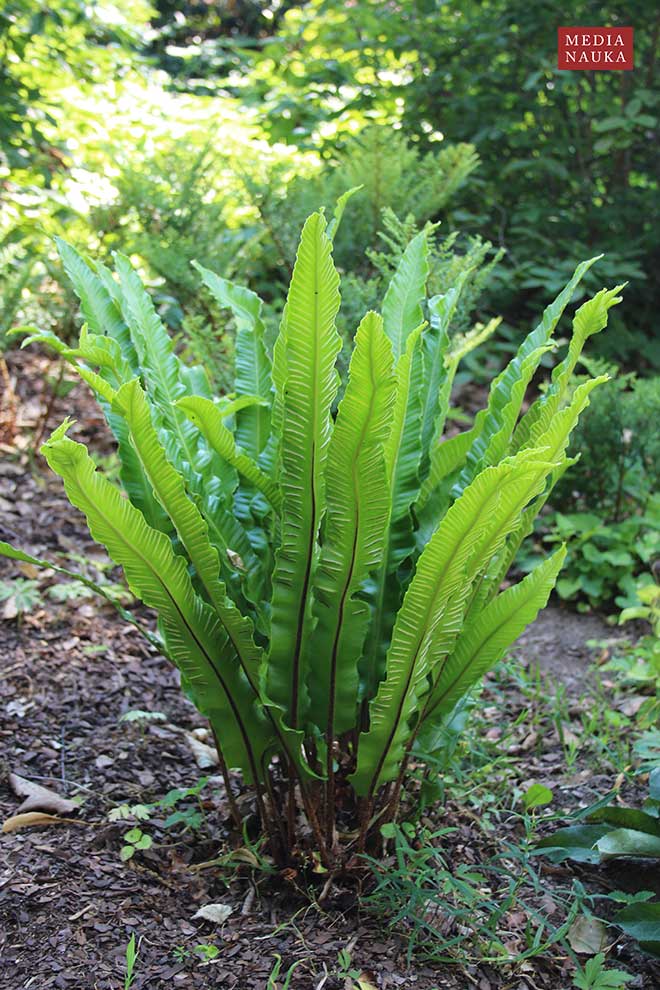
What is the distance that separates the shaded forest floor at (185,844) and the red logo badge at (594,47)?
3.44m

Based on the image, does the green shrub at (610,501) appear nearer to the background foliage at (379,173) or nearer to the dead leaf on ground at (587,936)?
the background foliage at (379,173)

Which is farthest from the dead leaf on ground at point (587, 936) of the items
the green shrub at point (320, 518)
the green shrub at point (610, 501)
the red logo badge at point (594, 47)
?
the red logo badge at point (594, 47)

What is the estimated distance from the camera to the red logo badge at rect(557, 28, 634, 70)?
4.79 m

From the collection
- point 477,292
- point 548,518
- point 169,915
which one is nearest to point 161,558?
point 169,915

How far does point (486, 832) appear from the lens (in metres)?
1.94

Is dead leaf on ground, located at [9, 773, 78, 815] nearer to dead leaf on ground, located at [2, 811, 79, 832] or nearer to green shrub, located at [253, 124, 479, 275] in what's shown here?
dead leaf on ground, located at [2, 811, 79, 832]

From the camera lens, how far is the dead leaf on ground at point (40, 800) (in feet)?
6.15

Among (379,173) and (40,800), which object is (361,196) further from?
(40,800)

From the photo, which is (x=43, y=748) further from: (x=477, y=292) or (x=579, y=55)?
(x=579, y=55)

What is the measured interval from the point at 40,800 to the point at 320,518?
97cm

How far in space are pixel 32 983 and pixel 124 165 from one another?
3.43 metres

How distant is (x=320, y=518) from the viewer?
1.44 m

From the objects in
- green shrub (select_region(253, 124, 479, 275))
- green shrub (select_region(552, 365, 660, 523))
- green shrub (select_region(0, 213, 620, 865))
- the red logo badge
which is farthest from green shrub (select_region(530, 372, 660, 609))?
the red logo badge

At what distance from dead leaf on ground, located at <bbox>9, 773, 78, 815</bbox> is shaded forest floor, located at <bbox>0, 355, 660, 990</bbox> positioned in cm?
3
